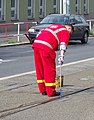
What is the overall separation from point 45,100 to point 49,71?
25.0 inches

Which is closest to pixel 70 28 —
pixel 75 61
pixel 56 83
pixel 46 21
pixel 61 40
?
pixel 61 40

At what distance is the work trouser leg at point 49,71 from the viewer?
31.6ft

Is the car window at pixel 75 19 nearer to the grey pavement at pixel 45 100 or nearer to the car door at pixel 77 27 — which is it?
the car door at pixel 77 27

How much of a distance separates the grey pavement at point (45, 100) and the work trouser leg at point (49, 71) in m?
0.18

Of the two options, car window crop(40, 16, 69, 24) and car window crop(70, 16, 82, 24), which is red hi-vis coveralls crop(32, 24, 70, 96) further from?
car window crop(70, 16, 82, 24)

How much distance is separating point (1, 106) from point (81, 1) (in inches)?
1445

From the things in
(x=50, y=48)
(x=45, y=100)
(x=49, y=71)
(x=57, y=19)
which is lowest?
(x=45, y=100)

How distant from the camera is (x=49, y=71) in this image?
9648mm

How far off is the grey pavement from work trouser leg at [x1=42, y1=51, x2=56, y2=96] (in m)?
0.18

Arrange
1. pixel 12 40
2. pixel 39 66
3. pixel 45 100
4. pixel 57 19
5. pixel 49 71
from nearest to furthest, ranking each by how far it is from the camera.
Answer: pixel 45 100, pixel 49 71, pixel 39 66, pixel 57 19, pixel 12 40

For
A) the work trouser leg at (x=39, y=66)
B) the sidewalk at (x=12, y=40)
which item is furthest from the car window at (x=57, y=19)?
A: the work trouser leg at (x=39, y=66)

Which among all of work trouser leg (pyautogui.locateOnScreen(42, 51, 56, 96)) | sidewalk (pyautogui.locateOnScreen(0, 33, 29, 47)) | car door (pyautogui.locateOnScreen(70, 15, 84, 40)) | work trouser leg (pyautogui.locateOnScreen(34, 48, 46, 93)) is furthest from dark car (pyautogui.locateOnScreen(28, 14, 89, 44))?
work trouser leg (pyautogui.locateOnScreen(42, 51, 56, 96))

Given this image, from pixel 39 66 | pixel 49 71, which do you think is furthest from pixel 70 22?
pixel 49 71

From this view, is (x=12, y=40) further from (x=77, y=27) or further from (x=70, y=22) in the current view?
(x=77, y=27)
